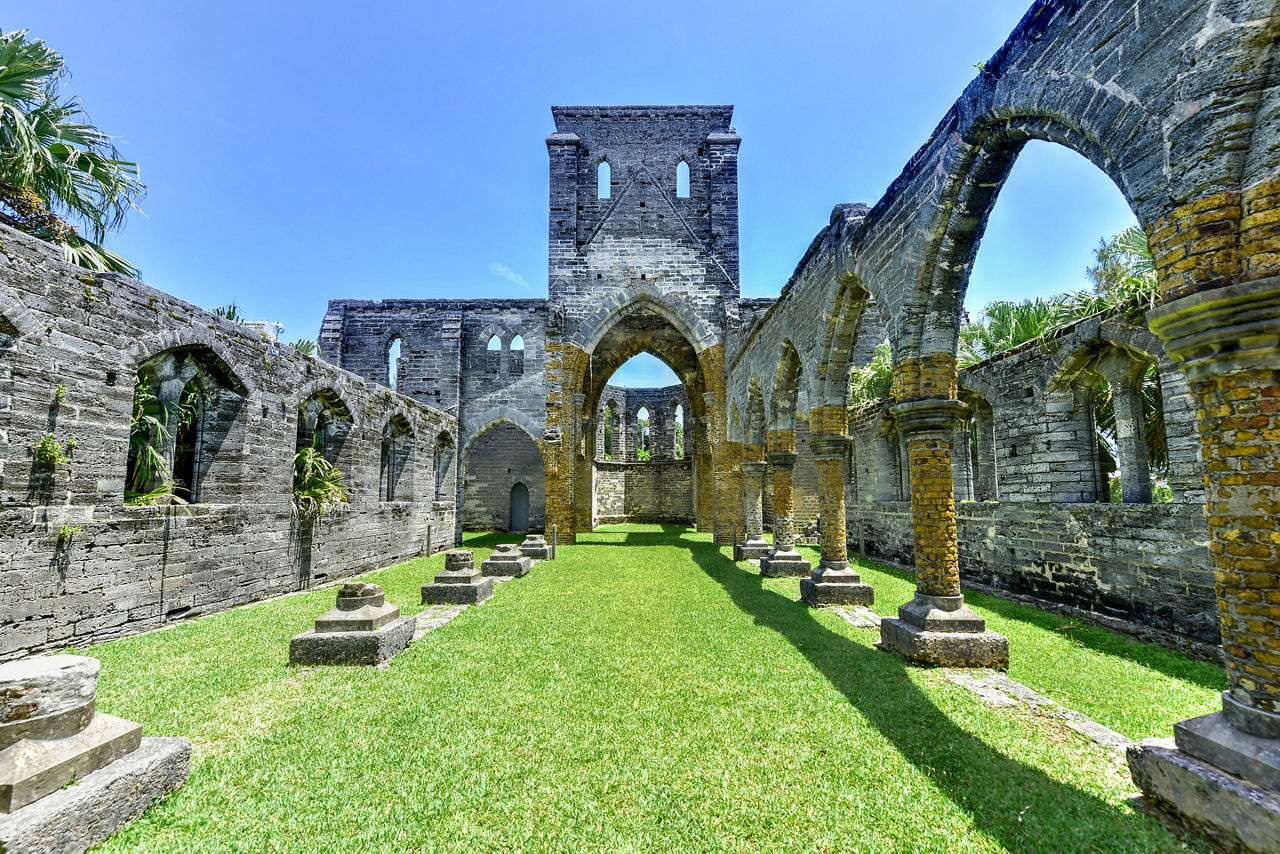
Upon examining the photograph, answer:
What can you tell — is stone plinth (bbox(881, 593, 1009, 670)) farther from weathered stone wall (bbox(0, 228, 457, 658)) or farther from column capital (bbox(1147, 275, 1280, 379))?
weathered stone wall (bbox(0, 228, 457, 658))

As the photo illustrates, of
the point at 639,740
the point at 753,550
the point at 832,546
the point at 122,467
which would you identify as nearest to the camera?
the point at 639,740

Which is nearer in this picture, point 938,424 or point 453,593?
point 938,424

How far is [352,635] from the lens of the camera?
5.07 metres

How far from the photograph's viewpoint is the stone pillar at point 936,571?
4.81 metres

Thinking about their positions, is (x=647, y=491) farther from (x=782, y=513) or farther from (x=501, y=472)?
(x=782, y=513)

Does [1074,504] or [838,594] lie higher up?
[1074,504]

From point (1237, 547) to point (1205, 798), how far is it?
111cm

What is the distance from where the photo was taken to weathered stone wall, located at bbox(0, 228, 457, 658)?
4.98m

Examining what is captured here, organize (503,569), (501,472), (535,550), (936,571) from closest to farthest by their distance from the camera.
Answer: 1. (936,571)
2. (503,569)
3. (535,550)
4. (501,472)

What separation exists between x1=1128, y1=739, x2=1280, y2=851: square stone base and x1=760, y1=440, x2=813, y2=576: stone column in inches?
296

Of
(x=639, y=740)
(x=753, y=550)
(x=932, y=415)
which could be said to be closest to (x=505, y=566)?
(x=753, y=550)

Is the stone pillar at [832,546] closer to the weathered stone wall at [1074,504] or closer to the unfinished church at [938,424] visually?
the unfinished church at [938,424]

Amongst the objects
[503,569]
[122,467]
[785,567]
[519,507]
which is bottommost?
[503,569]

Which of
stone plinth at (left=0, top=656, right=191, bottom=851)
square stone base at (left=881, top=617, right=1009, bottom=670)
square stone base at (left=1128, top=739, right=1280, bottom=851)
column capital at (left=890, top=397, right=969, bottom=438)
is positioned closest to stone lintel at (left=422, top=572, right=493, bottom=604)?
stone plinth at (left=0, top=656, right=191, bottom=851)
